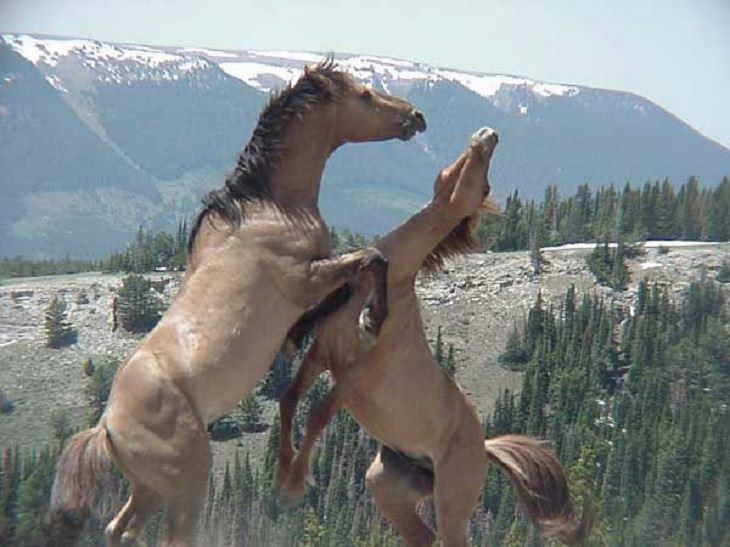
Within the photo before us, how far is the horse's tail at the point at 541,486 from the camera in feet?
26.3

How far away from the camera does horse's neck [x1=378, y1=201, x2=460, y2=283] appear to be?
Answer: 24.1 feet

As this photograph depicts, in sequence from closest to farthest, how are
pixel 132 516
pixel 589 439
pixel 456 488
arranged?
pixel 132 516
pixel 456 488
pixel 589 439

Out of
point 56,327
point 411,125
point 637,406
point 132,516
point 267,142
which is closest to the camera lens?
point 132,516

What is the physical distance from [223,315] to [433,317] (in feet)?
213

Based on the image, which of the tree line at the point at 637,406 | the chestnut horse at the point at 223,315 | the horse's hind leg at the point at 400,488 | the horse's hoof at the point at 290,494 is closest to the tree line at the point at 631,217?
the tree line at the point at 637,406

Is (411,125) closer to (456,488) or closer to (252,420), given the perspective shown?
(456,488)

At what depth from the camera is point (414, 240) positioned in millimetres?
7387

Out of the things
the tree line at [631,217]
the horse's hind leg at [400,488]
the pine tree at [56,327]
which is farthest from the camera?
the tree line at [631,217]

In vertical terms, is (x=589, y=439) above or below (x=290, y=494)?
below

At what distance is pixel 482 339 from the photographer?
70062mm

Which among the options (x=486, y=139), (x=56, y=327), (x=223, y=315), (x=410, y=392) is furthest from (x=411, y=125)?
(x=56, y=327)

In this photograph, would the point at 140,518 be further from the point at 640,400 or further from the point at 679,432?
the point at 640,400

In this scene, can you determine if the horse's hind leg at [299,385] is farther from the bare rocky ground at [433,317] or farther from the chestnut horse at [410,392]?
Answer: the bare rocky ground at [433,317]

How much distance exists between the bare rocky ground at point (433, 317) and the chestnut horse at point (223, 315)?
3605 cm
